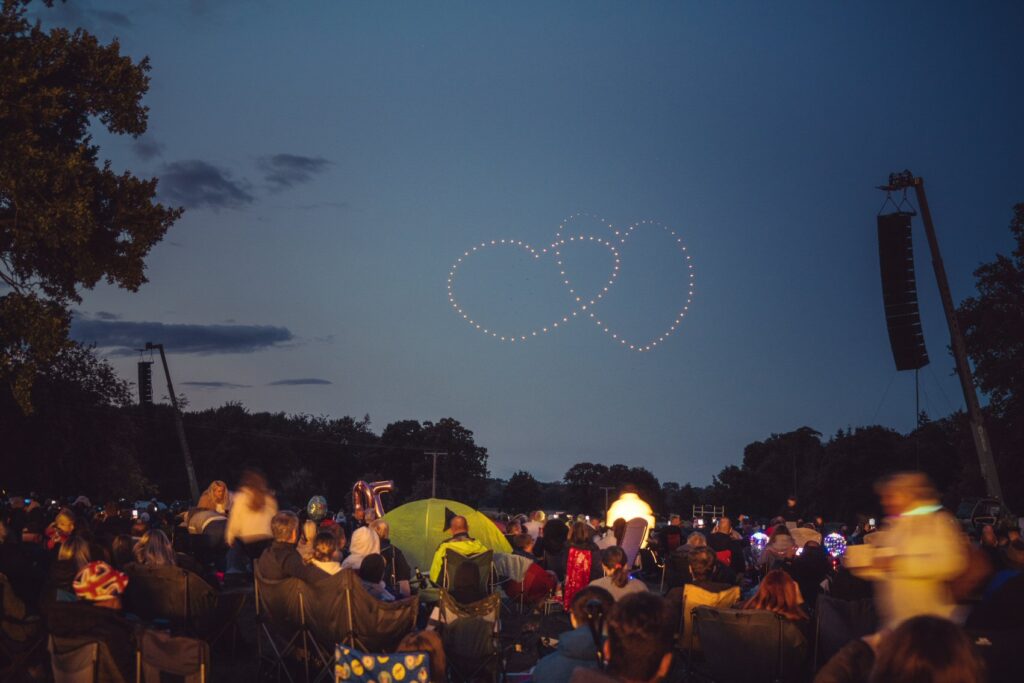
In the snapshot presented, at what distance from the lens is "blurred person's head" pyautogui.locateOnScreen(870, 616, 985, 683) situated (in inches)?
118

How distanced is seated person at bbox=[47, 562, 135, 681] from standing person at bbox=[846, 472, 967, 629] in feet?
13.3

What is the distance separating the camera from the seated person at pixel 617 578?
836 cm

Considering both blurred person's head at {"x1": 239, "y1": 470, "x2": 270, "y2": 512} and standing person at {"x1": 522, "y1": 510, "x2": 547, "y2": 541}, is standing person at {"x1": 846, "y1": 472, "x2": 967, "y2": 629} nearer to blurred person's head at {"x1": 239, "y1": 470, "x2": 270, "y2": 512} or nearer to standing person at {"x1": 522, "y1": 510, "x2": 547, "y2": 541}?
blurred person's head at {"x1": 239, "y1": 470, "x2": 270, "y2": 512}

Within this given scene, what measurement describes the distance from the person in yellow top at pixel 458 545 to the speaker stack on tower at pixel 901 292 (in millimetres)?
12455

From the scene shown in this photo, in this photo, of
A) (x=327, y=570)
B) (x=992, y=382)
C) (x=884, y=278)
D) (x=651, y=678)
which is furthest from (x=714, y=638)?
(x=992, y=382)

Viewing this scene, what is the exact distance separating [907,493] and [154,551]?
5774mm

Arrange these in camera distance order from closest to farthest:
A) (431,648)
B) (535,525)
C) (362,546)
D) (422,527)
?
(431,648), (362,546), (422,527), (535,525)

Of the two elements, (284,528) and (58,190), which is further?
(58,190)

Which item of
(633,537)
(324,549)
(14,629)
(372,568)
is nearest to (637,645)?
(324,549)

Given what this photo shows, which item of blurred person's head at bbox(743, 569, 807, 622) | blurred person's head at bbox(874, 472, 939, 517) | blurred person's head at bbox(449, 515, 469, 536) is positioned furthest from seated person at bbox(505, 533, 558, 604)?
blurred person's head at bbox(874, 472, 939, 517)

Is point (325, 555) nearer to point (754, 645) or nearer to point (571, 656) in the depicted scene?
point (571, 656)

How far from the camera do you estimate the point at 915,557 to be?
507 cm

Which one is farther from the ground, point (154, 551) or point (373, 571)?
point (154, 551)

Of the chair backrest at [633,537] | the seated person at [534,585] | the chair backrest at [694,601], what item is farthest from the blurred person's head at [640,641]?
the chair backrest at [633,537]
